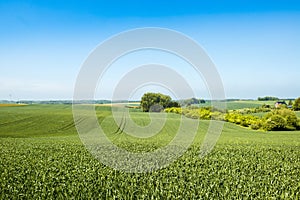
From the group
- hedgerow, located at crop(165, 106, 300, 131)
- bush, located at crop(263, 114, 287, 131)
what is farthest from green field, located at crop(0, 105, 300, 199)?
bush, located at crop(263, 114, 287, 131)

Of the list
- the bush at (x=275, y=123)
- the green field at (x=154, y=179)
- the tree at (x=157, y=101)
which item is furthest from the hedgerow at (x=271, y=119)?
the green field at (x=154, y=179)

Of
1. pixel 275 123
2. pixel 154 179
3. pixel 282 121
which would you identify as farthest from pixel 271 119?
pixel 154 179

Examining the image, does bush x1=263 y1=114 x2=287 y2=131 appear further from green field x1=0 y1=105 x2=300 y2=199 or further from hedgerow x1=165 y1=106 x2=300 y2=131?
green field x1=0 y1=105 x2=300 y2=199

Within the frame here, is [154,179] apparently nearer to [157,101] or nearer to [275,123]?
[157,101]

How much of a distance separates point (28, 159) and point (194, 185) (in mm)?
8694

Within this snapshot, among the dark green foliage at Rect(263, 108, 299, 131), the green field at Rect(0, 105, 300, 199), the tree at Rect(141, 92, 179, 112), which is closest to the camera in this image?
the green field at Rect(0, 105, 300, 199)

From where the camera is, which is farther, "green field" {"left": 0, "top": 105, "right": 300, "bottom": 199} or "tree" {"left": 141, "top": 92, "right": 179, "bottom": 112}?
"tree" {"left": 141, "top": 92, "right": 179, "bottom": 112}

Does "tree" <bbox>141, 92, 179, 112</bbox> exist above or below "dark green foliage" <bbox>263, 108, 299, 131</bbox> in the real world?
above

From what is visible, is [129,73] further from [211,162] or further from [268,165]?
[268,165]

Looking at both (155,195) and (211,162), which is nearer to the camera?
(155,195)

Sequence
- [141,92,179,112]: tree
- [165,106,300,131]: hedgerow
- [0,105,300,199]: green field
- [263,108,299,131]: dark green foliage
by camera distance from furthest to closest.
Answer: [263,108,299,131]: dark green foliage < [165,106,300,131]: hedgerow < [141,92,179,112]: tree < [0,105,300,199]: green field

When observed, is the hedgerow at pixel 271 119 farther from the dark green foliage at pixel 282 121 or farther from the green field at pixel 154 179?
the green field at pixel 154 179

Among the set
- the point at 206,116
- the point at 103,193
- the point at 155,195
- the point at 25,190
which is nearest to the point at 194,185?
the point at 155,195

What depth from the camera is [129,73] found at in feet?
43.0
